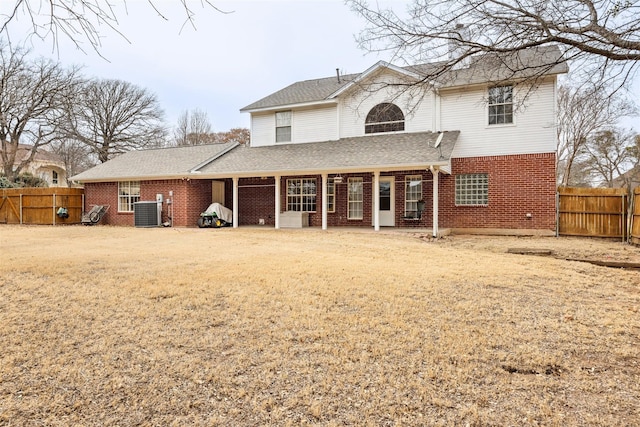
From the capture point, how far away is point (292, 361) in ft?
10.1

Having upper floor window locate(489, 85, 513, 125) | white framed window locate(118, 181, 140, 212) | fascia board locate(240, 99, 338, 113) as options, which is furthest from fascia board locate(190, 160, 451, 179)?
fascia board locate(240, 99, 338, 113)

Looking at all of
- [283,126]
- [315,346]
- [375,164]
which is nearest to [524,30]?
[315,346]

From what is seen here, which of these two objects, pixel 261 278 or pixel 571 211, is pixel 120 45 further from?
pixel 571 211

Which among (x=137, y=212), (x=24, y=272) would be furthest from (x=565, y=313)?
(x=137, y=212)

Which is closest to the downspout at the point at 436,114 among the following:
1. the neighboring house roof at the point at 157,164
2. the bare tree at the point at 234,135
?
the neighboring house roof at the point at 157,164

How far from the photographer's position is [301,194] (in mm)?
16984

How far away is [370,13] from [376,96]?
10.5m

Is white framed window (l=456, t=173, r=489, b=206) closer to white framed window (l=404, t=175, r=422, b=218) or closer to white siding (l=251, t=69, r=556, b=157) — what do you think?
white siding (l=251, t=69, r=556, b=157)

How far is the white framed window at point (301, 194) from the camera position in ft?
55.1

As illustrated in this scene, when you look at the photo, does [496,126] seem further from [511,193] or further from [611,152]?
[611,152]

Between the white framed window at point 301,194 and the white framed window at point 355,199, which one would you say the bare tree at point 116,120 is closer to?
the white framed window at point 301,194

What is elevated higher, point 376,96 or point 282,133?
point 376,96

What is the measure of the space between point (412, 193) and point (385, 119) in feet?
11.1

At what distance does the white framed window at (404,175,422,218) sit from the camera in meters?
15.2
